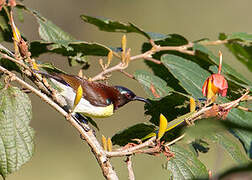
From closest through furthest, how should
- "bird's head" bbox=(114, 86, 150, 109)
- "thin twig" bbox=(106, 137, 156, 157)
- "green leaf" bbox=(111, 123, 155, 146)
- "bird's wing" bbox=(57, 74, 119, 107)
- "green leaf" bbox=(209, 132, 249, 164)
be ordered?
"thin twig" bbox=(106, 137, 156, 157) < "green leaf" bbox=(209, 132, 249, 164) < "green leaf" bbox=(111, 123, 155, 146) < "bird's wing" bbox=(57, 74, 119, 107) < "bird's head" bbox=(114, 86, 150, 109)

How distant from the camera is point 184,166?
1.39 meters

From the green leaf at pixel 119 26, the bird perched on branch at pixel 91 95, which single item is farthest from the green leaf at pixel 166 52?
the bird perched on branch at pixel 91 95

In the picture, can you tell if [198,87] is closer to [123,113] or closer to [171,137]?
[171,137]

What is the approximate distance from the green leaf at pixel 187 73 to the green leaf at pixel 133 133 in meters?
0.20

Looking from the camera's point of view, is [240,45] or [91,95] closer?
[240,45]

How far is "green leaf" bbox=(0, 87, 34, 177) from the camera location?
1.38 meters

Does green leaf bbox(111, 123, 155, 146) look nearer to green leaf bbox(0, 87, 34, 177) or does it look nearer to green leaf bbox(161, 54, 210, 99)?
green leaf bbox(161, 54, 210, 99)

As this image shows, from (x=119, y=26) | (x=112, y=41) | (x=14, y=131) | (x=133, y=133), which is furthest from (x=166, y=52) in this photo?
(x=112, y=41)

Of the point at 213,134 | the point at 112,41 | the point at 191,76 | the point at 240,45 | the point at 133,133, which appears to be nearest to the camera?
the point at 213,134

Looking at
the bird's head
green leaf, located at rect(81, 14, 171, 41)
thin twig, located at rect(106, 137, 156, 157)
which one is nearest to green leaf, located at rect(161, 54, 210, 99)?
green leaf, located at rect(81, 14, 171, 41)

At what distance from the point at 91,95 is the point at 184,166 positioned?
2.89 feet

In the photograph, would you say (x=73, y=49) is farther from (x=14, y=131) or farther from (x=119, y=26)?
(x=14, y=131)

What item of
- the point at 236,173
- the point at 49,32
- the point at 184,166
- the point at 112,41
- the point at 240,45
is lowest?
the point at 184,166

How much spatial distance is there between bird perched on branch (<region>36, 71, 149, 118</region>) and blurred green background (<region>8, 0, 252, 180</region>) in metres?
2.77
